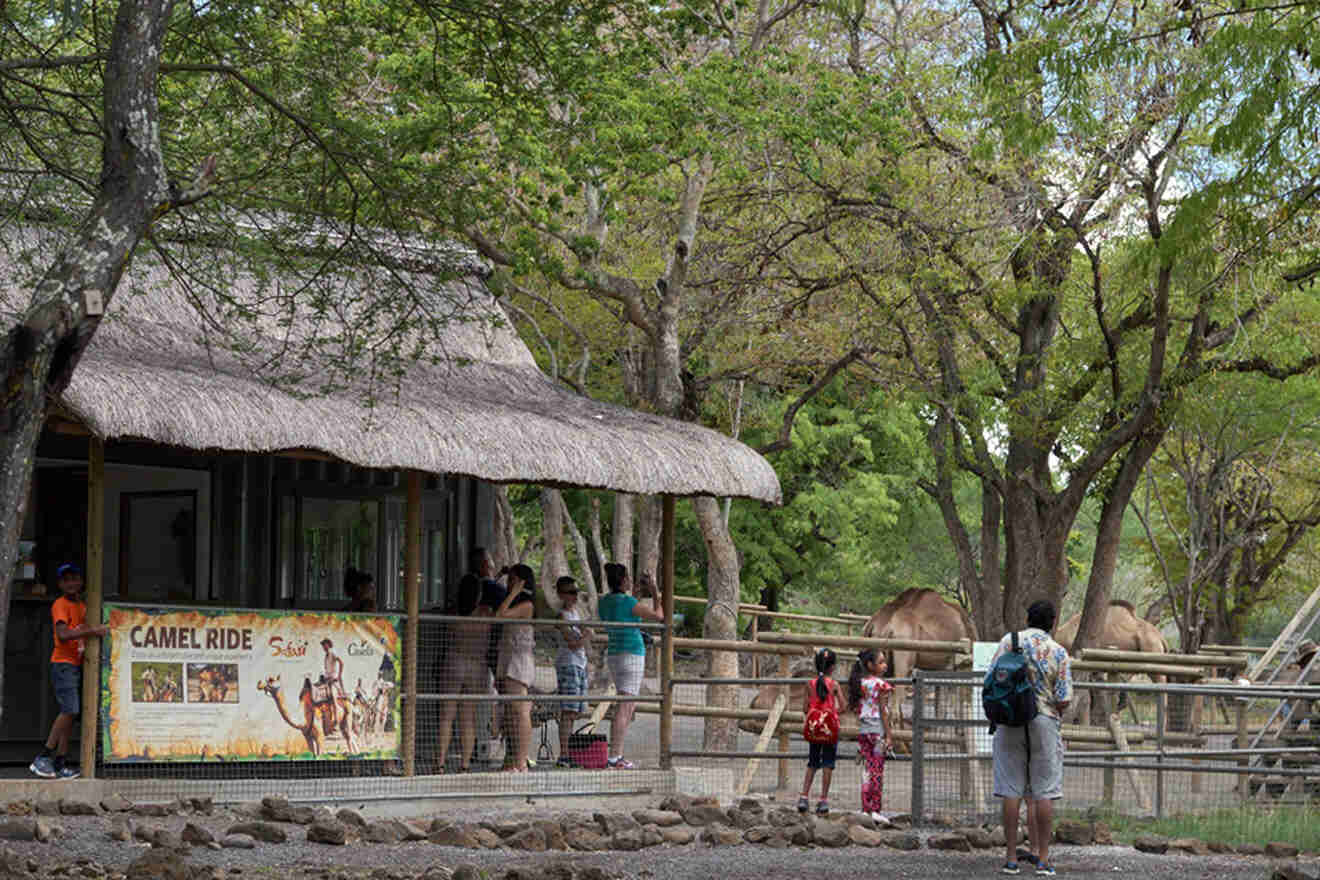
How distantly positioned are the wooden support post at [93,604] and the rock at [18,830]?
205 centimetres

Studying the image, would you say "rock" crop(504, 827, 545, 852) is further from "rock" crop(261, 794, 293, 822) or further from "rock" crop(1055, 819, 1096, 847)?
"rock" crop(1055, 819, 1096, 847)

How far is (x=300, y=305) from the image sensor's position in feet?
51.9

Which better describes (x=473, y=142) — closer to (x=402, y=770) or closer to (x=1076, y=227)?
(x=402, y=770)

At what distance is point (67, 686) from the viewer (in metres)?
Answer: 13.7

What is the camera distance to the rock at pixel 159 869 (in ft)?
30.9

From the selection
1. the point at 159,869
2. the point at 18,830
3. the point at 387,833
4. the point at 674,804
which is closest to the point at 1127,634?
the point at 674,804

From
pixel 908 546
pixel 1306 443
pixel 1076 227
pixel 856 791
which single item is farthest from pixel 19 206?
pixel 908 546

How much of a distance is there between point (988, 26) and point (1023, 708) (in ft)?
39.1

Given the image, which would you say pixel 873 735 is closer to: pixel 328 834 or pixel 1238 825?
pixel 1238 825

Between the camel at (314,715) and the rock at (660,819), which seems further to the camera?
the camel at (314,715)

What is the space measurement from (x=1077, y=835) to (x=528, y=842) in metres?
3.75

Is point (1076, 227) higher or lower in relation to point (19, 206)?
higher

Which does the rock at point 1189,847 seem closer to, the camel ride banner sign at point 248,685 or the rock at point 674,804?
the rock at point 674,804

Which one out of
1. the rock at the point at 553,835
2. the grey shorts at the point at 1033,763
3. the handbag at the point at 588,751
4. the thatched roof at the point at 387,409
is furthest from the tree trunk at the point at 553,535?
the grey shorts at the point at 1033,763
